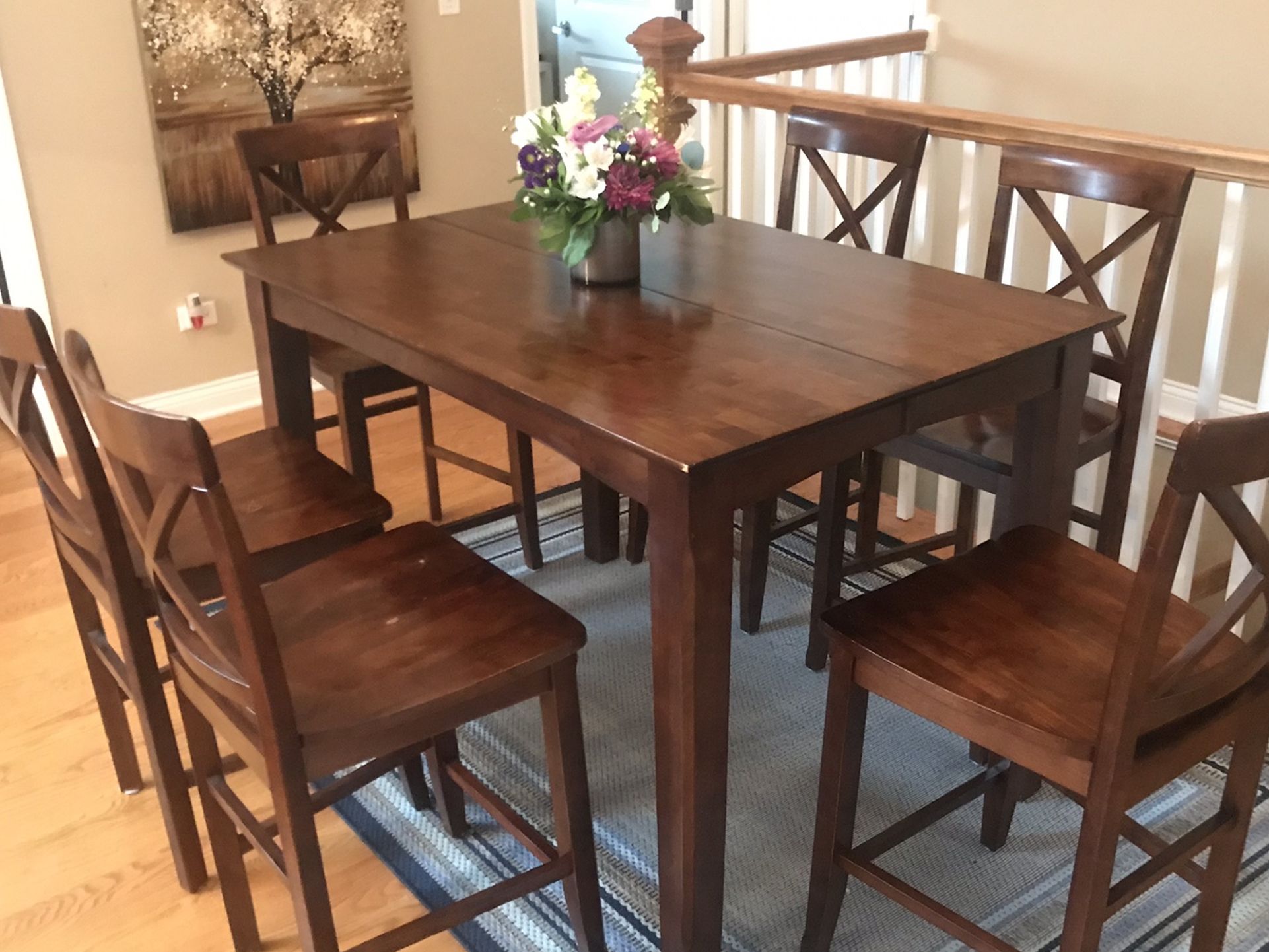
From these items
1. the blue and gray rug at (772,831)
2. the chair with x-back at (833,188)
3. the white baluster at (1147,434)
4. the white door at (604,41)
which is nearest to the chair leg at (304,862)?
the blue and gray rug at (772,831)

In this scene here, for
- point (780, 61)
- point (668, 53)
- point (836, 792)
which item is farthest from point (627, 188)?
point (780, 61)

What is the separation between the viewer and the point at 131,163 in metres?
3.54

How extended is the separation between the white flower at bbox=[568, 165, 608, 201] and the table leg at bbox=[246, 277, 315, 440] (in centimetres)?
70

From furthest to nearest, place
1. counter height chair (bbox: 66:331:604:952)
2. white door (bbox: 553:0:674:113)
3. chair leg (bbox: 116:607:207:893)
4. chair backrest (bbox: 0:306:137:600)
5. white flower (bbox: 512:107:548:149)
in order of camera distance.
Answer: white door (bbox: 553:0:674:113) < white flower (bbox: 512:107:548:149) < chair leg (bbox: 116:607:207:893) < chair backrest (bbox: 0:306:137:600) < counter height chair (bbox: 66:331:604:952)

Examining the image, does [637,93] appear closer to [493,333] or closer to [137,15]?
[493,333]

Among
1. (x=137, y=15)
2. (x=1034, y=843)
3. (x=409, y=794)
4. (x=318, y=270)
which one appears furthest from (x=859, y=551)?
(x=137, y=15)

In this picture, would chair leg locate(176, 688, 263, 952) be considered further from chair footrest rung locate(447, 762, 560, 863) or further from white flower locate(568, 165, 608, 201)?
white flower locate(568, 165, 608, 201)

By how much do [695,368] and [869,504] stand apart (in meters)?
1.07

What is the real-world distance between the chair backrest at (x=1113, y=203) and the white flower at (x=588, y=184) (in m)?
0.81

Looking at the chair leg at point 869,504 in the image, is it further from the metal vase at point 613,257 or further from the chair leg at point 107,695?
the chair leg at point 107,695

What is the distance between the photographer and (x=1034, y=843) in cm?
205

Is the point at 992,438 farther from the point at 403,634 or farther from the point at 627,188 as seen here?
the point at 403,634

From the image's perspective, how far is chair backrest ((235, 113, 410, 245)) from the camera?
8.96ft

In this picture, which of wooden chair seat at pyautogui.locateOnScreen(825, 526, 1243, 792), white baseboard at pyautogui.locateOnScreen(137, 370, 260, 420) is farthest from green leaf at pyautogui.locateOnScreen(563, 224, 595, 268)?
white baseboard at pyautogui.locateOnScreen(137, 370, 260, 420)
